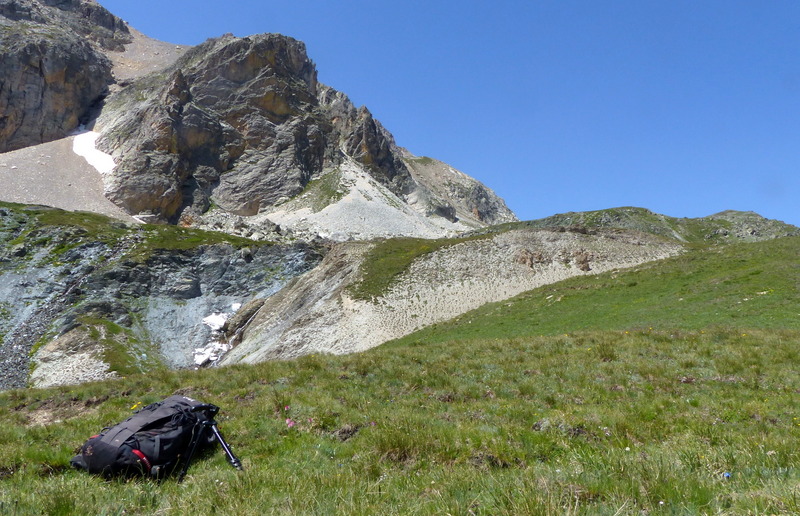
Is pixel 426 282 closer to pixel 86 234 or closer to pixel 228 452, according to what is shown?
pixel 228 452

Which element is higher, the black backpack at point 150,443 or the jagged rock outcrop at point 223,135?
the jagged rock outcrop at point 223,135

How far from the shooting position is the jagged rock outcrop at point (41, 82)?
408 feet

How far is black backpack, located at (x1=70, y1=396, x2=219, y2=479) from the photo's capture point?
661 cm

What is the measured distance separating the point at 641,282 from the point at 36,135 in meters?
153

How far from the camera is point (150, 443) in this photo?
689 cm

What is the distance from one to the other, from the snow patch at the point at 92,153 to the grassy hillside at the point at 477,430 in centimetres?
11879

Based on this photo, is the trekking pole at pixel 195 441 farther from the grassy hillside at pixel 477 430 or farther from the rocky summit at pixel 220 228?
the rocky summit at pixel 220 228

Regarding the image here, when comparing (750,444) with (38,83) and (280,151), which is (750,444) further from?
(38,83)

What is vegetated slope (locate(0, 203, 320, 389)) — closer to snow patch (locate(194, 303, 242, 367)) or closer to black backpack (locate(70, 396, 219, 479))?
snow patch (locate(194, 303, 242, 367))

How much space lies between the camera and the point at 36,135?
414 ft

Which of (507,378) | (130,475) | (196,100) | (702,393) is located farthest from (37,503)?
(196,100)

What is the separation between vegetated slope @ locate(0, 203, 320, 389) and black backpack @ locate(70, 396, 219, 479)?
94.0 ft

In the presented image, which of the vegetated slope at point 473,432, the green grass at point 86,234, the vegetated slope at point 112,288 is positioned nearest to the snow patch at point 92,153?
the green grass at point 86,234

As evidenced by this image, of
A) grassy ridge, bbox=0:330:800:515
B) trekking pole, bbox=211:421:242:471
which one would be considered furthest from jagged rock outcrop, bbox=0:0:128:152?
trekking pole, bbox=211:421:242:471
